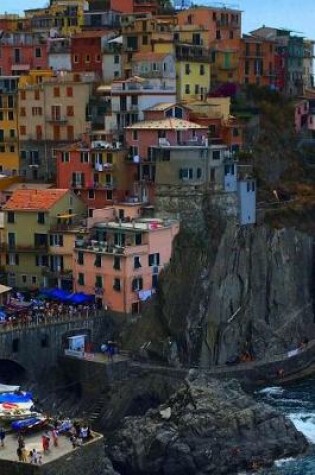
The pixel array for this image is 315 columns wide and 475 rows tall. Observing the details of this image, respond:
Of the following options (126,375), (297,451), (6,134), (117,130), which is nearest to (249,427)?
(297,451)

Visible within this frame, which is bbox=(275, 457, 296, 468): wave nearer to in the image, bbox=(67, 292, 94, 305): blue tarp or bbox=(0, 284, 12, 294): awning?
bbox=(67, 292, 94, 305): blue tarp

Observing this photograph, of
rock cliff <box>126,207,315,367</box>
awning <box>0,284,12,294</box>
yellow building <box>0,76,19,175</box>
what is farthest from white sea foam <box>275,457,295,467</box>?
yellow building <box>0,76,19,175</box>

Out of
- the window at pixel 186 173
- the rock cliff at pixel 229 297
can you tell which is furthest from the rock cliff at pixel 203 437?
the window at pixel 186 173

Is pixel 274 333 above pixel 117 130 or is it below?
below

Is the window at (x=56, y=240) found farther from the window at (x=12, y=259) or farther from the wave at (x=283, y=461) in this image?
the wave at (x=283, y=461)

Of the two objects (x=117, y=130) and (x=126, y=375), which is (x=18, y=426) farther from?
(x=117, y=130)

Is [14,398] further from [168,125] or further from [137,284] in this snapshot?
[168,125]
